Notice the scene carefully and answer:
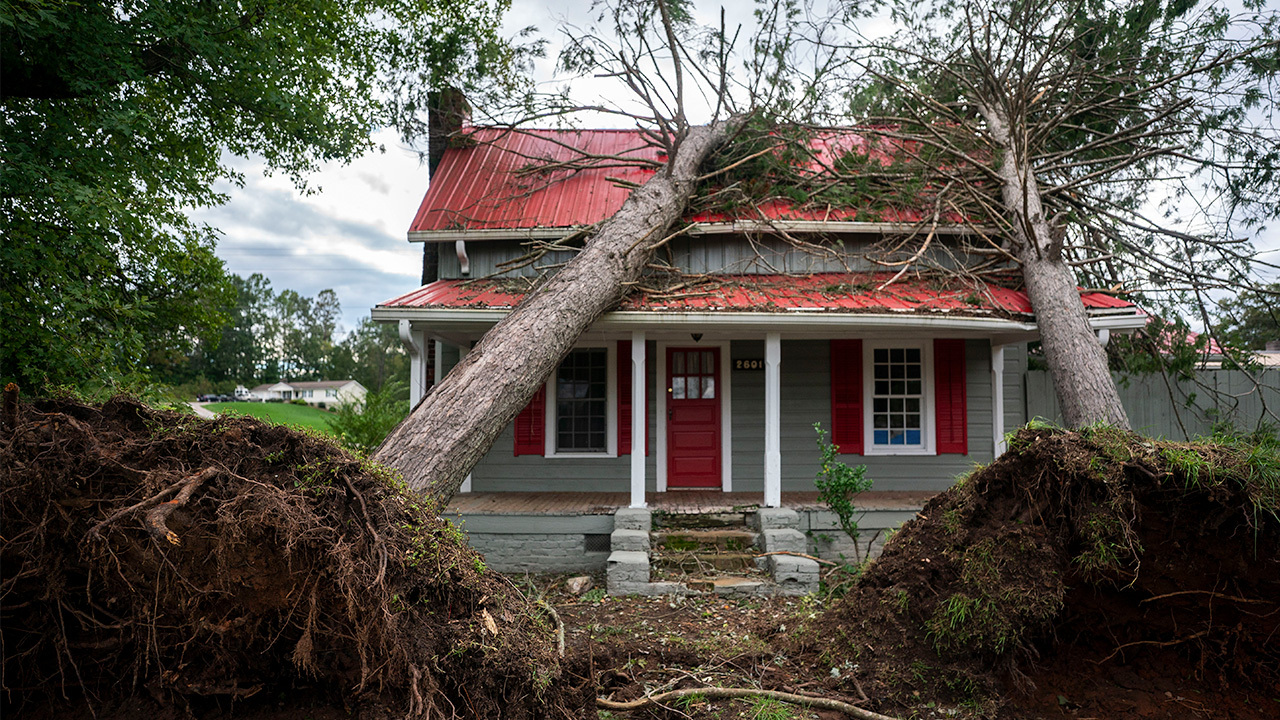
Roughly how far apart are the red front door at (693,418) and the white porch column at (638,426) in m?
1.42

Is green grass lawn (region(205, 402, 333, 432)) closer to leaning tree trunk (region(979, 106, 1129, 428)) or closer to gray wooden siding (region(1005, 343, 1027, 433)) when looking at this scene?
leaning tree trunk (region(979, 106, 1129, 428))

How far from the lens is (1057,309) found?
6727 millimetres

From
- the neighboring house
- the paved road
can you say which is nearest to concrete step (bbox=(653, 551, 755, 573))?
the neighboring house

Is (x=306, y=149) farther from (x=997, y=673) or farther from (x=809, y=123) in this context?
(x=997, y=673)

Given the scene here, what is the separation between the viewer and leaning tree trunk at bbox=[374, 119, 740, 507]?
4.20 m

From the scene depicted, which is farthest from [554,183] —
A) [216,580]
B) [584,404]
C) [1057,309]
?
[216,580]

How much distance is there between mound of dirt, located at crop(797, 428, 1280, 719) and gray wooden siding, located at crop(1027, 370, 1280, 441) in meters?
6.24

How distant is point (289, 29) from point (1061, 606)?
9.32 meters

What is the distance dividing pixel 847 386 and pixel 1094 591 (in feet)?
17.0

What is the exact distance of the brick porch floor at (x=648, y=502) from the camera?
7172 millimetres

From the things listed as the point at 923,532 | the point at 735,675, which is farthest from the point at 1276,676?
the point at 735,675

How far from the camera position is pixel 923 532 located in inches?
158

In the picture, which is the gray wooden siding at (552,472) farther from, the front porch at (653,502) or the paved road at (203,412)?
the paved road at (203,412)

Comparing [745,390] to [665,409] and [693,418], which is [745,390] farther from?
[665,409]
